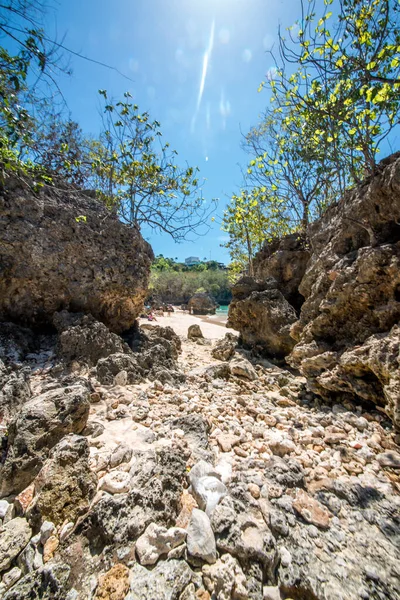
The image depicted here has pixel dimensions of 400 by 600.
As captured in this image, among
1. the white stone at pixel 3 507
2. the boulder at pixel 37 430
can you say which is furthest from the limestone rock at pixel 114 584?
the boulder at pixel 37 430

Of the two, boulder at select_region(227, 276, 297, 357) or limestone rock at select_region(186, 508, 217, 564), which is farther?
boulder at select_region(227, 276, 297, 357)

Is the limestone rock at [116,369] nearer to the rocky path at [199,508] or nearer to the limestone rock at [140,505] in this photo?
the rocky path at [199,508]

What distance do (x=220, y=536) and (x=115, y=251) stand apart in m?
6.57

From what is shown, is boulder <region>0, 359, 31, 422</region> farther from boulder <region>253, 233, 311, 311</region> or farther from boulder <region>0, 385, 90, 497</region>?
boulder <region>253, 233, 311, 311</region>

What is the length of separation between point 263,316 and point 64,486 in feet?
19.4

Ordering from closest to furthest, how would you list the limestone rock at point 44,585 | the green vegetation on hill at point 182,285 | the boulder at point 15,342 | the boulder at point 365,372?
the limestone rock at point 44,585 → the boulder at point 365,372 → the boulder at point 15,342 → the green vegetation on hill at point 182,285

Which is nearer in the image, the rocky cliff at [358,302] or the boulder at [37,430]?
the boulder at [37,430]

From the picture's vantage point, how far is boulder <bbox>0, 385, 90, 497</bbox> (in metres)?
1.99

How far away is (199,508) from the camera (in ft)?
5.98

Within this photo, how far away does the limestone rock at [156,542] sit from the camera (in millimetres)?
1434

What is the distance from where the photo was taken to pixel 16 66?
2.67 meters

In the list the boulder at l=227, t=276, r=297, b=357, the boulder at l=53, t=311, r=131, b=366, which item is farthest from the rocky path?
the boulder at l=227, t=276, r=297, b=357

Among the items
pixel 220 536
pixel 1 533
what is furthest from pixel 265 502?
pixel 1 533

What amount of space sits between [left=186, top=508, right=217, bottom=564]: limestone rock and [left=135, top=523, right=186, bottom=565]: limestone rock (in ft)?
0.22
